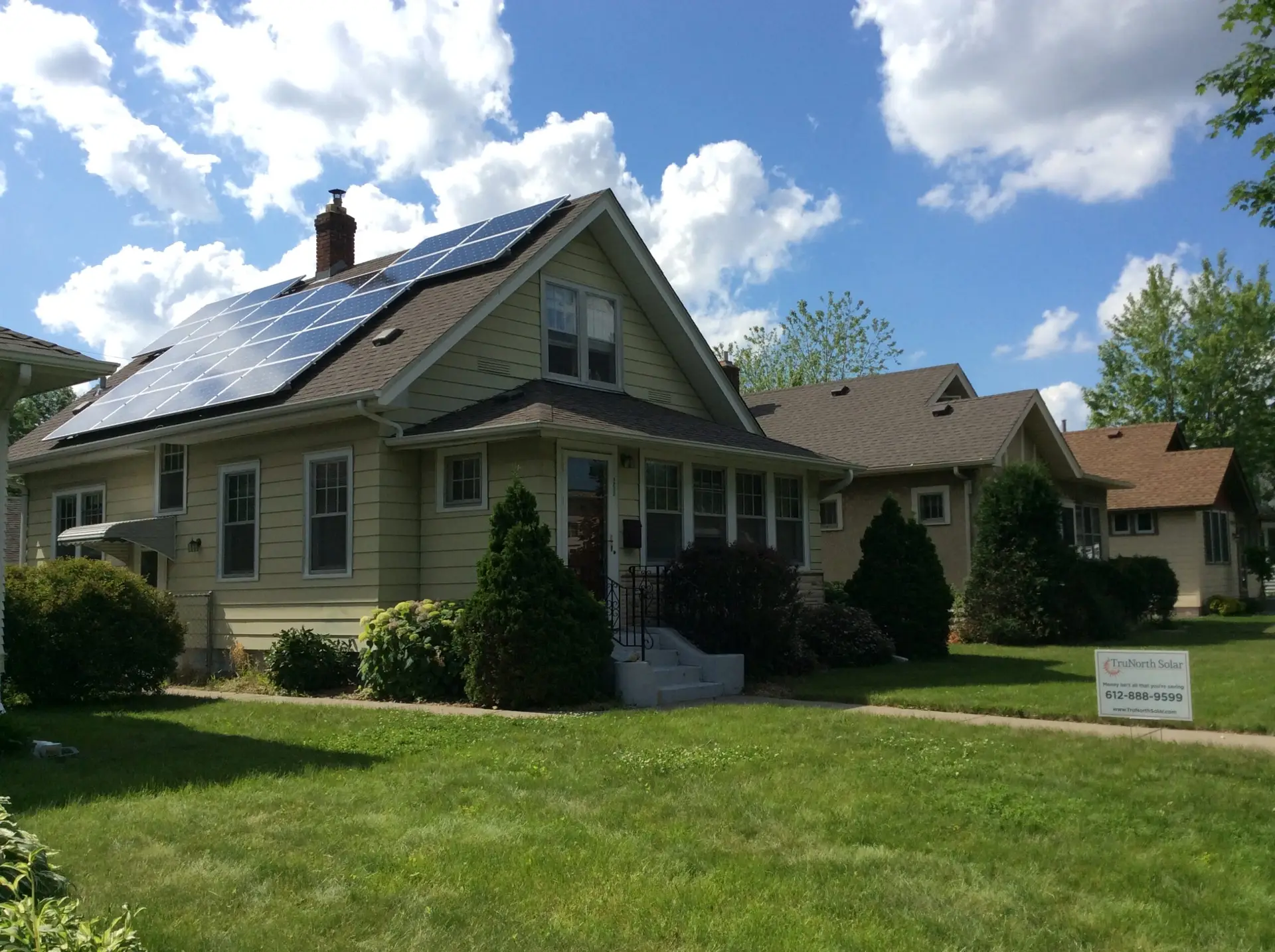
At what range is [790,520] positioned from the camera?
18.0m

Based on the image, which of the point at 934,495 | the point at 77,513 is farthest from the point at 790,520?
the point at 77,513

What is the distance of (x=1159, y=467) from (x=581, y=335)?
74.6 feet

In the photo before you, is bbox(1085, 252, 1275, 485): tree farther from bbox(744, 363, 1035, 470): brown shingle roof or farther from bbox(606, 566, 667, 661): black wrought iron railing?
bbox(606, 566, 667, 661): black wrought iron railing

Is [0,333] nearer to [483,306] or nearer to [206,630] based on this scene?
[483,306]

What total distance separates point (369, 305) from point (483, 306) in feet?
8.61

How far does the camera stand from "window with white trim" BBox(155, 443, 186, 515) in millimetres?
16938

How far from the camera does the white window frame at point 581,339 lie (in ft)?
54.1

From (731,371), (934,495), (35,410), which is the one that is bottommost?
(934,495)

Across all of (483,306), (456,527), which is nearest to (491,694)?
(456,527)

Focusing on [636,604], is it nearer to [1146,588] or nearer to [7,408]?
[7,408]

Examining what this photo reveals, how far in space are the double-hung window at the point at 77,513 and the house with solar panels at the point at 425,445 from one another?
5 cm

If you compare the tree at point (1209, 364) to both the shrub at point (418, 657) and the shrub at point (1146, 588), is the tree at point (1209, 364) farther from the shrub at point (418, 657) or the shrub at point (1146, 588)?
the shrub at point (418, 657)

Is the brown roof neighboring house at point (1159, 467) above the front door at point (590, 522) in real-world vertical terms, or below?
above

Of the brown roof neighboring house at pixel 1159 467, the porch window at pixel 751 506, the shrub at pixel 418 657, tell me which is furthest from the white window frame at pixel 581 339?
the brown roof neighboring house at pixel 1159 467
